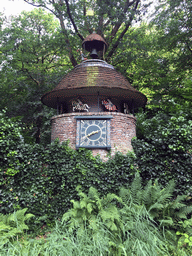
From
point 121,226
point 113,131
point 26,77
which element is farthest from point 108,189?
point 26,77

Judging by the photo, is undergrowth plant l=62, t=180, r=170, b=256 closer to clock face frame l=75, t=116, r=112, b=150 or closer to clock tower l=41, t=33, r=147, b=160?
clock face frame l=75, t=116, r=112, b=150

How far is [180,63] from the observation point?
41.7 ft

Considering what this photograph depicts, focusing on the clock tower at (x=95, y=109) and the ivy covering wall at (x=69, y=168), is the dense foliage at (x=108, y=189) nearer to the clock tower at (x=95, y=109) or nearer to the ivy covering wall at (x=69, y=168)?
the ivy covering wall at (x=69, y=168)

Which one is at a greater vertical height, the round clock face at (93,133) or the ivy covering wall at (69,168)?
the round clock face at (93,133)

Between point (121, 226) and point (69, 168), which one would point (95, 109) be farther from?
point (121, 226)

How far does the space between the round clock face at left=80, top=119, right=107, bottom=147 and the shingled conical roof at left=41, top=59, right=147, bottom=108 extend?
1567 millimetres

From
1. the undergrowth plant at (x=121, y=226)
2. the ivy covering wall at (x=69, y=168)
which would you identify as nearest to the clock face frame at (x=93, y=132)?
the ivy covering wall at (x=69, y=168)

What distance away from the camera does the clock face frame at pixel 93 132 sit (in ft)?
26.9

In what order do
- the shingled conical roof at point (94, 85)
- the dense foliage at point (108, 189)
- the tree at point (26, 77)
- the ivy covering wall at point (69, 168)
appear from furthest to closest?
the tree at point (26, 77), the shingled conical roof at point (94, 85), the ivy covering wall at point (69, 168), the dense foliage at point (108, 189)

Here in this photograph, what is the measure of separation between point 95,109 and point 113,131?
5.07 feet

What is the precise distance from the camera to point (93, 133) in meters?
8.30

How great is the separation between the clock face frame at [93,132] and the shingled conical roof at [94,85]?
4.64 feet

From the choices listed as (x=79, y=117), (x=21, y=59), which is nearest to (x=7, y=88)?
(x=21, y=59)

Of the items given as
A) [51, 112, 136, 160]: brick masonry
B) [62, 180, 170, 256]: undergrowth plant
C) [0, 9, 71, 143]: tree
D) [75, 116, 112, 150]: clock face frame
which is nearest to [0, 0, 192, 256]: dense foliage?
[62, 180, 170, 256]: undergrowth plant
